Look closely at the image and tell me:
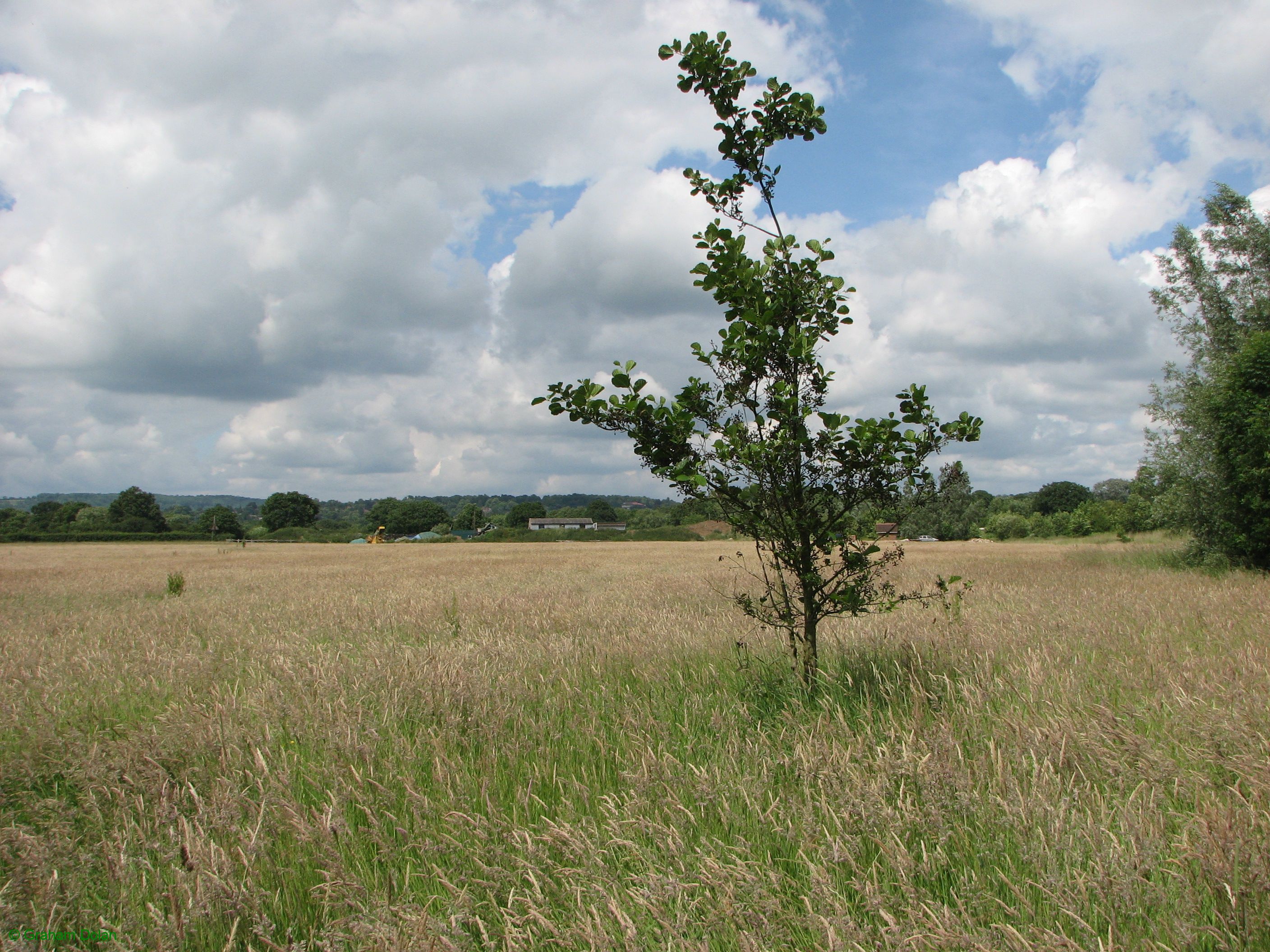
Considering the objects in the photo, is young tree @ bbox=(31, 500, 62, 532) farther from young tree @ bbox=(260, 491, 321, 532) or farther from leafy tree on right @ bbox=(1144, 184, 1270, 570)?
leafy tree on right @ bbox=(1144, 184, 1270, 570)

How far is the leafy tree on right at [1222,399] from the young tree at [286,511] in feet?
458

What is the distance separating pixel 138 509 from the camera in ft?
365

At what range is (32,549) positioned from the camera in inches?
2392

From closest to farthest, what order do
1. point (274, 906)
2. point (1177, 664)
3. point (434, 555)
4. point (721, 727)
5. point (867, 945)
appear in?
point (867, 945), point (274, 906), point (721, 727), point (1177, 664), point (434, 555)

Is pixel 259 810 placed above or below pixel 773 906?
below

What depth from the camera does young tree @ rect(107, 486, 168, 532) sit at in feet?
349

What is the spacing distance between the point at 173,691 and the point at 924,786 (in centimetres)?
622

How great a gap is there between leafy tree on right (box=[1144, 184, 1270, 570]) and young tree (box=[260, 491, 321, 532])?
140 metres

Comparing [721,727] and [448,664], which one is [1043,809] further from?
[448,664]

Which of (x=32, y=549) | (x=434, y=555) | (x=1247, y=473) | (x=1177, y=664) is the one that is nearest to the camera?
(x=1177, y=664)

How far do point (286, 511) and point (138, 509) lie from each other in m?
25.7

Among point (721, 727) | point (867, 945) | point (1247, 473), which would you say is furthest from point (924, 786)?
point (1247, 473)

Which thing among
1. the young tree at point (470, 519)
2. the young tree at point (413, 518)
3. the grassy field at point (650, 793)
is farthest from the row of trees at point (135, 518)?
the grassy field at point (650, 793)
